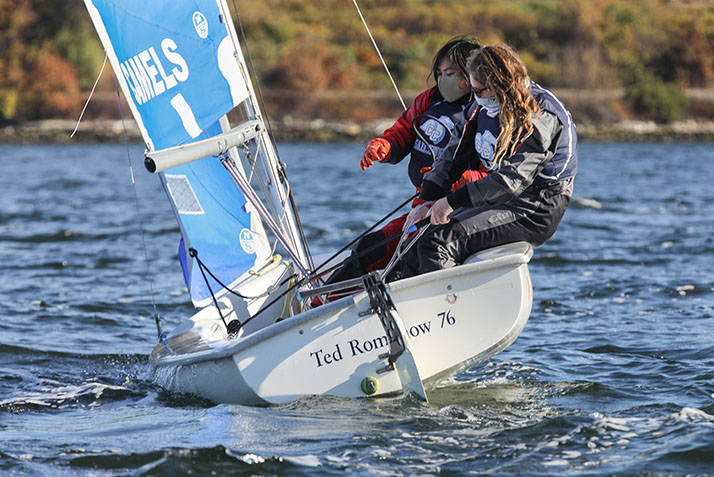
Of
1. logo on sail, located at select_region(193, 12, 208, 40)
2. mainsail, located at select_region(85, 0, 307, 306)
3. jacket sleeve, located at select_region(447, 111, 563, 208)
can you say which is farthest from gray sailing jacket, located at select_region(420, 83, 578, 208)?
logo on sail, located at select_region(193, 12, 208, 40)

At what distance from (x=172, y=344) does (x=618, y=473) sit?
2445mm

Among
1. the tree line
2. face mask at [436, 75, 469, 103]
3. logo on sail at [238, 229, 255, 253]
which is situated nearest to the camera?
face mask at [436, 75, 469, 103]

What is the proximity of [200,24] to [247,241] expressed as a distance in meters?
1.36

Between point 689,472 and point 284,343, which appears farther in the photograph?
point 284,343

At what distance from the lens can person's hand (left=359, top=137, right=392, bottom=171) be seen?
440 cm

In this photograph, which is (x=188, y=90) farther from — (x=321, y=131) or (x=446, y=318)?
(x=321, y=131)

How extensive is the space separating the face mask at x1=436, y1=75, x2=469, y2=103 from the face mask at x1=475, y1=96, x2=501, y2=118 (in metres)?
0.38

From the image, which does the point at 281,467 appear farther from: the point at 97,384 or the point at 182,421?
the point at 97,384

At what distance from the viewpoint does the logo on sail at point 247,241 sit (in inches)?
221

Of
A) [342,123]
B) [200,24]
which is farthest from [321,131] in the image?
[200,24]

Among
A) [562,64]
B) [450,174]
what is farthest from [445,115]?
[562,64]

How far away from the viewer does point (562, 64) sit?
36750 mm

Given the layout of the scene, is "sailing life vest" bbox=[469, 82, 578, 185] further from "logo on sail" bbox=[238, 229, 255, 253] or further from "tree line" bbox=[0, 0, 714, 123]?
"tree line" bbox=[0, 0, 714, 123]

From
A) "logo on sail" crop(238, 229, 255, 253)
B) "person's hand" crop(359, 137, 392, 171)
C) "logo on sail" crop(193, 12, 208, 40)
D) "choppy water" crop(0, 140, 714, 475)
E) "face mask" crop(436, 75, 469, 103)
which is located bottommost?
"choppy water" crop(0, 140, 714, 475)
